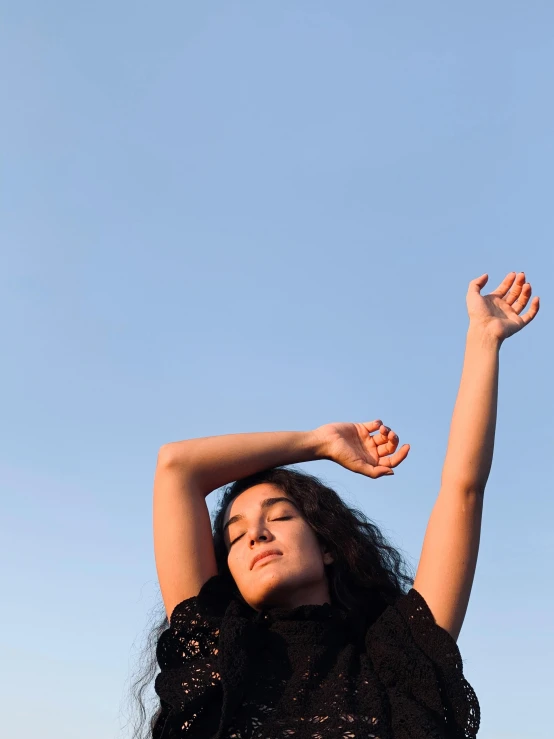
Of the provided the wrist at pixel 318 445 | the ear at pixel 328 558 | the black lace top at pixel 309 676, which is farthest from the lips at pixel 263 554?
the wrist at pixel 318 445

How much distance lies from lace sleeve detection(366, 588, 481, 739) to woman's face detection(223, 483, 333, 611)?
0.37m

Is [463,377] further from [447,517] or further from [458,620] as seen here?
[458,620]

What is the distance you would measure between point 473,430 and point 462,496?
10.4 inches

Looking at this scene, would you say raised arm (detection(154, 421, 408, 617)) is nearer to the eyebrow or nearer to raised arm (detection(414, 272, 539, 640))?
the eyebrow

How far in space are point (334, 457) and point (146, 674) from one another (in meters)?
1.34

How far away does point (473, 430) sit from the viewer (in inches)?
149

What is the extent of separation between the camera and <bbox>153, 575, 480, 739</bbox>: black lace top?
3.38 meters

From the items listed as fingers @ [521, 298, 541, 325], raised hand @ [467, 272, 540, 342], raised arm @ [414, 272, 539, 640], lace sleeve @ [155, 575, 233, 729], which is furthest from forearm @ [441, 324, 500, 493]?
lace sleeve @ [155, 575, 233, 729]

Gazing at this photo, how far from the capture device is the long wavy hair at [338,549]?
13.6ft

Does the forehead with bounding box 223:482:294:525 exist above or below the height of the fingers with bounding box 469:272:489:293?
below

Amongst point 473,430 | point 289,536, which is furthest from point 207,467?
point 473,430

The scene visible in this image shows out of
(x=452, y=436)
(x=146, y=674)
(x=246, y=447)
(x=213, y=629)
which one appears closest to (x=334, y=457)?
(x=246, y=447)

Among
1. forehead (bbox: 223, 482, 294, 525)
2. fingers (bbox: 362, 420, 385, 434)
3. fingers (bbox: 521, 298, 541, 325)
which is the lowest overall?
forehead (bbox: 223, 482, 294, 525)

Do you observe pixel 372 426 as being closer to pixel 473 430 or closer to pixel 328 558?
pixel 328 558
